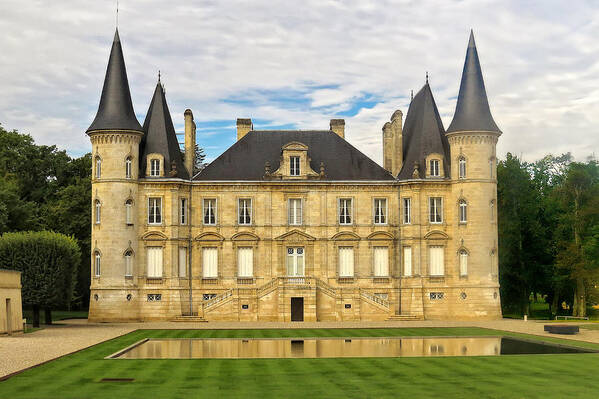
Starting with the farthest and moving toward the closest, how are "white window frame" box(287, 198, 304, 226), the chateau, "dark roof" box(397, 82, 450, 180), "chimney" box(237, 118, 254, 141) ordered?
"chimney" box(237, 118, 254, 141) < "dark roof" box(397, 82, 450, 180) < "white window frame" box(287, 198, 304, 226) < the chateau

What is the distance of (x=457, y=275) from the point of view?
52.5 m

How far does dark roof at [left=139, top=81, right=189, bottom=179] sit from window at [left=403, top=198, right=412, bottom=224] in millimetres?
15244

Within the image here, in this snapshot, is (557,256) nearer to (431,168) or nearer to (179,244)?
(431,168)

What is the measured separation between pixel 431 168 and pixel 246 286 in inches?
594

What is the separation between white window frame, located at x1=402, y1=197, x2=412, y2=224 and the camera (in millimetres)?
54062

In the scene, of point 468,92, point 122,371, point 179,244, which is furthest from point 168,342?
point 468,92

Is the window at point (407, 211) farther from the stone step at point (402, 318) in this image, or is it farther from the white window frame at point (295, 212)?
the white window frame at point (295, 212)

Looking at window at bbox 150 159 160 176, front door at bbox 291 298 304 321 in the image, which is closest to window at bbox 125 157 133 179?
window at bbox 150 159 160 176

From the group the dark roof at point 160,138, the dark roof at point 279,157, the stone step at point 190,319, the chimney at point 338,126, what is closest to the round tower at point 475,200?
the dark roof at point 279,157

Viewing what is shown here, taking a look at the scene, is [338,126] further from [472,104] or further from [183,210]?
[183,210]

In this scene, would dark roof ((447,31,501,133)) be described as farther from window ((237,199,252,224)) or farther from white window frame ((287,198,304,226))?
window ((237,199,252,224))

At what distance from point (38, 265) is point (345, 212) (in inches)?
807

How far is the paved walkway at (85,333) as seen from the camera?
2745cm

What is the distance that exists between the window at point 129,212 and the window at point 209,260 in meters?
5.39
